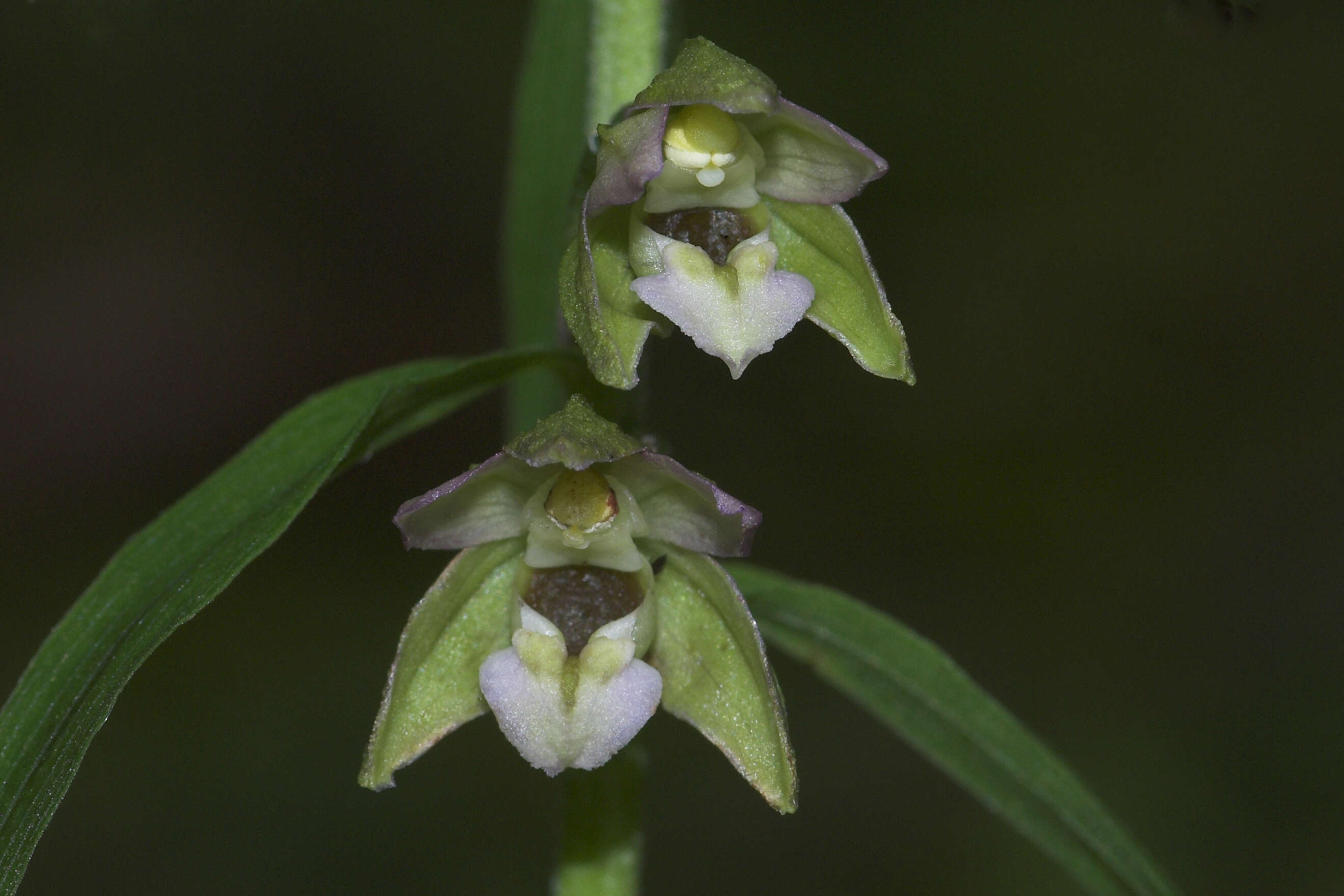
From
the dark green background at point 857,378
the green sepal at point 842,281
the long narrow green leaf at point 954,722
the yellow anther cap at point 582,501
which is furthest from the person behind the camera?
the dark green background at point 857,378

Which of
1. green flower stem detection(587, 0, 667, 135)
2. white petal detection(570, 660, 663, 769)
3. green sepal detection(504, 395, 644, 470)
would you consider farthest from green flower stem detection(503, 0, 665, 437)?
white petal detection(570, 660, 663, 769)

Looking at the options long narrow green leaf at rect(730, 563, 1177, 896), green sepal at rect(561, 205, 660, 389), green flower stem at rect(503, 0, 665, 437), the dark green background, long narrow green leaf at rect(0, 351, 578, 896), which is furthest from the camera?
the dark green background

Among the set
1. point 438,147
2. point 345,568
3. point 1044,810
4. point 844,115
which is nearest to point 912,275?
point 844,115

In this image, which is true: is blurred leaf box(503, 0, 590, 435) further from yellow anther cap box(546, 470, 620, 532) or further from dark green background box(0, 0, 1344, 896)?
dark green background box(0, 0, 1344, 896)

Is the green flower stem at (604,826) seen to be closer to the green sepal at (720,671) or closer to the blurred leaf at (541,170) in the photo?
the green sepal at (720,671)

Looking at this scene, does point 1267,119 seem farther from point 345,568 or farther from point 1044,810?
point 1044,810

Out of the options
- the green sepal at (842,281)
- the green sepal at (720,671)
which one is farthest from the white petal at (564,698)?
the green sepal at (842,281)
